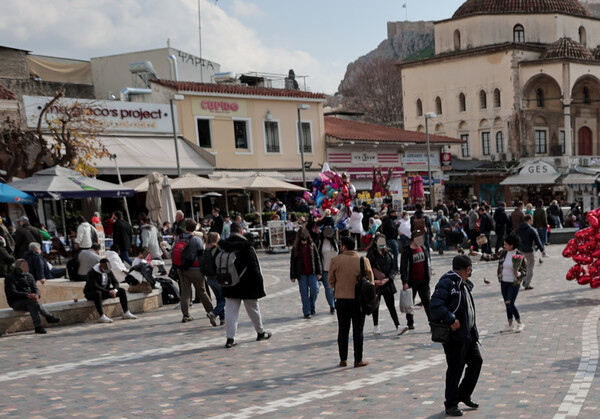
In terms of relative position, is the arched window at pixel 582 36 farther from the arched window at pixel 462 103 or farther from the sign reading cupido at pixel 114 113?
the sign reading cupido at pixel 114 113

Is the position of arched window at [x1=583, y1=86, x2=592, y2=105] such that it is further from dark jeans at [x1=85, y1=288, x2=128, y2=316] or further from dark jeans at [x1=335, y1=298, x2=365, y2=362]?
dark jeans at [x1=335, y1=298, x2=365, y2=362]

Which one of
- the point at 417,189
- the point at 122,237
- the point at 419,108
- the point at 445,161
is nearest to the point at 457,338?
the point at 122,237

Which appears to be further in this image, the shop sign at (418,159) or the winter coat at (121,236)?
the shop sign at (418,159)

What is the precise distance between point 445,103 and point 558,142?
8.74 m

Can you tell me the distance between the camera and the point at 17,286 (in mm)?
12688

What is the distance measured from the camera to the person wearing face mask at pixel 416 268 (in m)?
11.7

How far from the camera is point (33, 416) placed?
777 cm

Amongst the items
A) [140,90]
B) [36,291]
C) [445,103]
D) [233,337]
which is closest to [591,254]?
[233,337]

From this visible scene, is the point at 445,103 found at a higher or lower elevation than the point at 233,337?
higher

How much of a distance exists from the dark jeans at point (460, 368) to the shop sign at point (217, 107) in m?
28.3

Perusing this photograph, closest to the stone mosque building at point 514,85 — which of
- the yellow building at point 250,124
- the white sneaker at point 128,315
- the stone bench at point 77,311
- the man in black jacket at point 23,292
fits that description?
the yellow building at point 250,124

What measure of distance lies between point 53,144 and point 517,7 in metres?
41.7

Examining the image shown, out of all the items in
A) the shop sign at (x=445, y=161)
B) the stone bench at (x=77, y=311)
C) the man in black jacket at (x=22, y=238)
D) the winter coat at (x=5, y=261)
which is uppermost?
the shop sign at (x=445, y=161)

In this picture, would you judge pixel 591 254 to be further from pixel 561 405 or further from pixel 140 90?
pixel 140 90
